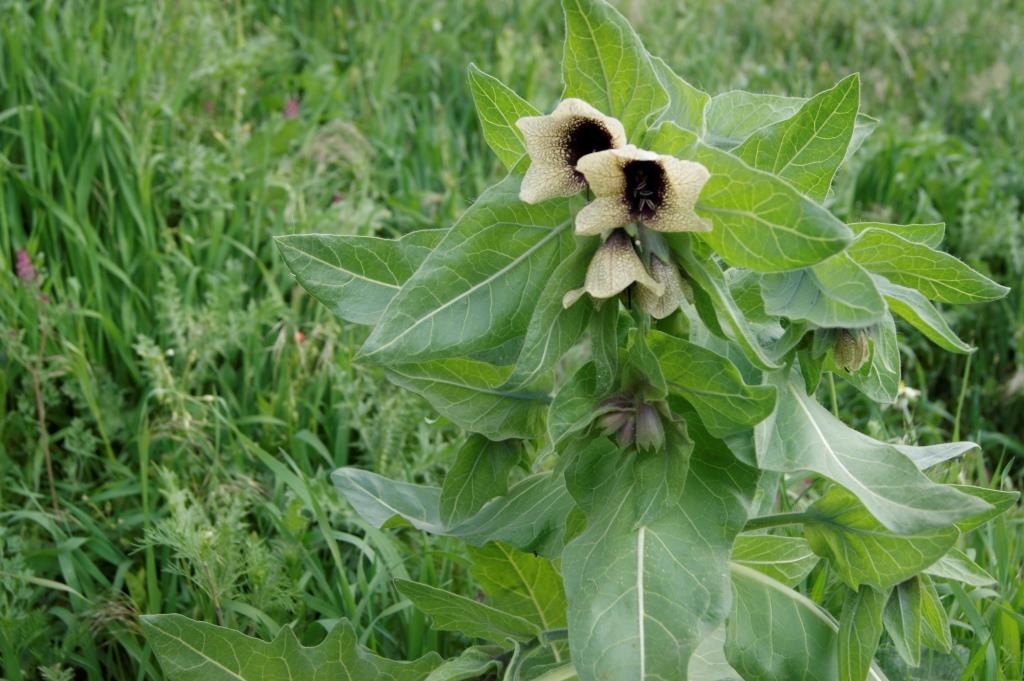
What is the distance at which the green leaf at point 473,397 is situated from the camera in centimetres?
213

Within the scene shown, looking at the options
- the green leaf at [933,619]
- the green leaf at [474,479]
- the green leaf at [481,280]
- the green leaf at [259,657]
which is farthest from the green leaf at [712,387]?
the green leaf at [259,657]

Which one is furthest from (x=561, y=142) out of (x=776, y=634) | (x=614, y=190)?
(x=776, y=634)

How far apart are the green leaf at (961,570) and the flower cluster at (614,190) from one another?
0.94 meters

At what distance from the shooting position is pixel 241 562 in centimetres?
271

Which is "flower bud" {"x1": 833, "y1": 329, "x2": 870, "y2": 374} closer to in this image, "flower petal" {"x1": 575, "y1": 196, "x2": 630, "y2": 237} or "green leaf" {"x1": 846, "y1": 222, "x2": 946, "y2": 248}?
"green leaf" {"x1": 846, "y1": 222, "x2": 946, "y2": 248}

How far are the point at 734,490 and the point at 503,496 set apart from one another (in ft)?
1.65

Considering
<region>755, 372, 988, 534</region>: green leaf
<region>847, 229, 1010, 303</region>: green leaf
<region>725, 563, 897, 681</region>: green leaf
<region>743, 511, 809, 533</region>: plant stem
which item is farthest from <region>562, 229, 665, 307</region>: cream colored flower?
<region>725, 563, 897, 681</region>: green leaf

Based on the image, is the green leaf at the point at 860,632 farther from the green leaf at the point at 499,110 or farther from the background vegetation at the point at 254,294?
the green leaf at the point at 499,110

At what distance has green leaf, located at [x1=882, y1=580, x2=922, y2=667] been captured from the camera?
6.88 ft

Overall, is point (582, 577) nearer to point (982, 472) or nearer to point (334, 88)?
point (982, 472)

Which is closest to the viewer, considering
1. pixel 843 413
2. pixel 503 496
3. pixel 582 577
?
pixel 582 577

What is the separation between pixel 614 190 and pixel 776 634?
3.21 ft

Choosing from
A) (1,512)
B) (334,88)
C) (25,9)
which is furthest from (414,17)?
(1,512)

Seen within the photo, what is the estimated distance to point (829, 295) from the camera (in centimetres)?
178
